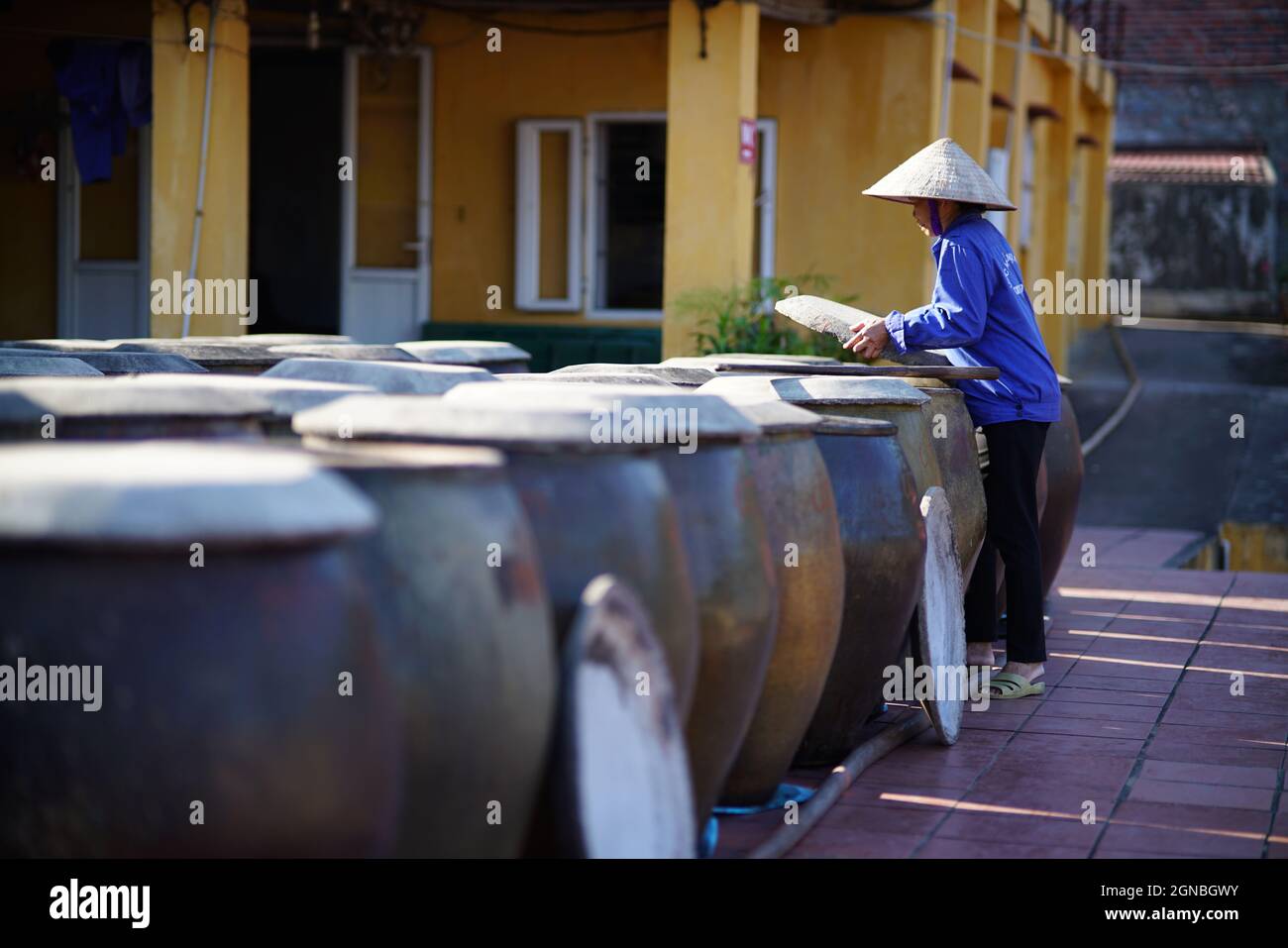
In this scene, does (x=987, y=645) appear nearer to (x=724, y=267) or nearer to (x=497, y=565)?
(x=497, y=565)

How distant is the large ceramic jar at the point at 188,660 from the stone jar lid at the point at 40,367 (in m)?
2.12

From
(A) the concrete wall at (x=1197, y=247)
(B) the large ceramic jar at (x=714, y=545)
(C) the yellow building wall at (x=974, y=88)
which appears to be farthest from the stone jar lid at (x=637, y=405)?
(A) the concrete wall at (x=1197, y=247)

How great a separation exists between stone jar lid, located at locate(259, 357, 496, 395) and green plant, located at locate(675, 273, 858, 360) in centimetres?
524

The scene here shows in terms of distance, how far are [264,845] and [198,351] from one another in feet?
13.0

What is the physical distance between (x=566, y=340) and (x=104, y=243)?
11.2 feet

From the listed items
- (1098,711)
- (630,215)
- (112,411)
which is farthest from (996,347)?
(630,215)

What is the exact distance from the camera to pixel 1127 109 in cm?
2580

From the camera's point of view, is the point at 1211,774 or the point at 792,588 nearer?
the point at 792,588

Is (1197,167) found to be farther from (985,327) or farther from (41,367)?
(41,367)

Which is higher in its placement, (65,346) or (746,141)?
(746,141)

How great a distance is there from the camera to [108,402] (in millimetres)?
3355

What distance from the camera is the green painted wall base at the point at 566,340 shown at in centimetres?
1143

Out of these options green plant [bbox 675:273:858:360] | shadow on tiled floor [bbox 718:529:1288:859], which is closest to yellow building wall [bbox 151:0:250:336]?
green plant [bbox 675:273:858:360]

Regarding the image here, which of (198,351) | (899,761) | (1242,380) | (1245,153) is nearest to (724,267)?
(198,351)
